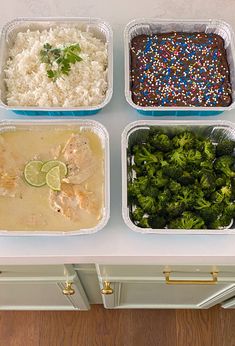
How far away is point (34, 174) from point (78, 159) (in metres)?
0.12

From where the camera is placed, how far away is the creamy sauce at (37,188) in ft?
3.54

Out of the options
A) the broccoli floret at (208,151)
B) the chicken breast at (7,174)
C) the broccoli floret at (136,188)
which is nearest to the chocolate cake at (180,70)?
the broccoli floret at (208,151)

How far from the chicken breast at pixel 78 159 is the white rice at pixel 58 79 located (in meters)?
0.10

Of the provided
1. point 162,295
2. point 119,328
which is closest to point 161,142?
point 162,295

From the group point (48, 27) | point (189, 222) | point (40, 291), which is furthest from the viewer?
point (40, 291)

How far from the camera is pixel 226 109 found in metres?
1.18

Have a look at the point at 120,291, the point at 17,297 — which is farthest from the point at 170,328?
the point at 17,297

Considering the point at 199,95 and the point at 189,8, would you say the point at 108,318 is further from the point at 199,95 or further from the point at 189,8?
the point at 189,8

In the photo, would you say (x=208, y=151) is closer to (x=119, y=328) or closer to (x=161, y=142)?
(x=161, y=142)

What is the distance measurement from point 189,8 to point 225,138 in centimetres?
45

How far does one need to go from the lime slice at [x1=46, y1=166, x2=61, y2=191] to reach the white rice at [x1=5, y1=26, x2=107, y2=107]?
183 millimetres

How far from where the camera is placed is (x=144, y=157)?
46.1 inches

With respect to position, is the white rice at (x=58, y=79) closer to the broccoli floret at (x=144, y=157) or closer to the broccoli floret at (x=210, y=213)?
the broccoli floret at (x=144, y=157)

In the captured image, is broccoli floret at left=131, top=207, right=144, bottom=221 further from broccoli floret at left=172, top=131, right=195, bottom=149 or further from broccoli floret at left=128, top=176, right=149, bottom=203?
broccoli floret at left=172, top=131, right=195, bottom=149
